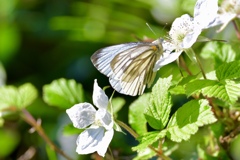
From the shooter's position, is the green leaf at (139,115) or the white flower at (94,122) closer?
the white flower at (94,122)

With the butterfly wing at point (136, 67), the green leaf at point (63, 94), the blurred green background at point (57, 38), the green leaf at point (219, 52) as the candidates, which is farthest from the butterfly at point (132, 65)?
the blurred green background at point (57, 38)

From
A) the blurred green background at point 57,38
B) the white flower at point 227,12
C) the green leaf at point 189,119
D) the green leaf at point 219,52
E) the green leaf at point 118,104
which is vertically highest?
the white flower at point 227,12

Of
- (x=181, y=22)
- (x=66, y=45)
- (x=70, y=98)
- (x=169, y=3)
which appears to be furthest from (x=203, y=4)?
(x=66, y=45)

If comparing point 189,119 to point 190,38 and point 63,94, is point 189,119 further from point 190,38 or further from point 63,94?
point 63,94

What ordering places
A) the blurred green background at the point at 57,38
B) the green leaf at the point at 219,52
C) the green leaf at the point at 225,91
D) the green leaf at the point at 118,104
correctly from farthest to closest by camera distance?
the blurred green background at the point at 57,38
the green leaf at the point at 118,104
the green leaf at the point at 219,52
the green leaf at the point at 225,91

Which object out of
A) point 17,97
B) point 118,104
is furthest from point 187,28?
point 17,97

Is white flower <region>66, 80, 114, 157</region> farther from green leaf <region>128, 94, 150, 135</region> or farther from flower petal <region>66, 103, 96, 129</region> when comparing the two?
green leaf <region>128, 94, 150, 135</region>

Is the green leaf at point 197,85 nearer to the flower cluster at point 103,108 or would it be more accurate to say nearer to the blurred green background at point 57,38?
the flower cluster at point 103,108
